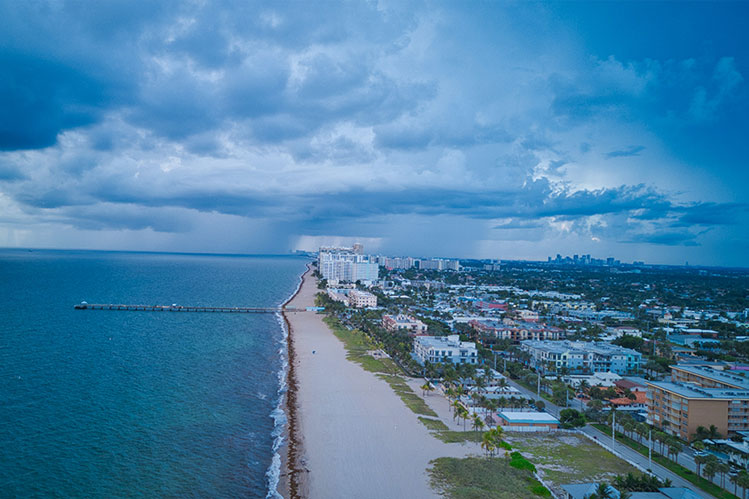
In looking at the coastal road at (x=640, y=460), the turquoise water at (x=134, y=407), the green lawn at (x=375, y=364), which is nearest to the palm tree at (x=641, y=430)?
the coastal road at (x=640, y=460)

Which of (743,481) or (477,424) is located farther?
(477,424)

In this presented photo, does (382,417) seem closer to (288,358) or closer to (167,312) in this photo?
(288,358)

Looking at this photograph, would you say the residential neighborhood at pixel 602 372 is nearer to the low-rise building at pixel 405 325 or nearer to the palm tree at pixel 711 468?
the palm tree at pixel 711 468

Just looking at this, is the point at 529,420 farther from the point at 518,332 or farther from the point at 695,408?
the point at 518,332

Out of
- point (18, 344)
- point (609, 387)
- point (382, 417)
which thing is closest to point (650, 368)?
point (609, 387)

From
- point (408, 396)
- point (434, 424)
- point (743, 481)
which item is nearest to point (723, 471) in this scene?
point (743, 481)

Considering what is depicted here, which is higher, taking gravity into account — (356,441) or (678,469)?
(678,469)
